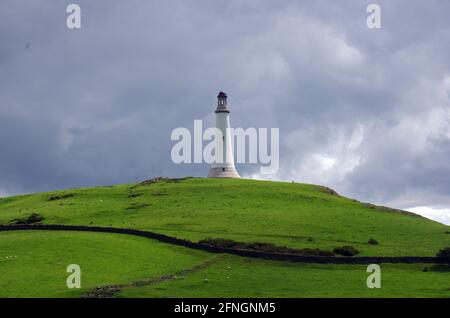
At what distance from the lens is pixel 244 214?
4473 inches

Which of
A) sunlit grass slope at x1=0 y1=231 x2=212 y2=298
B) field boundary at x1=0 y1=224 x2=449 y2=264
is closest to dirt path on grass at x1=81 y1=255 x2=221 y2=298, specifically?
sunlit grass slope at x1=0 y1=231 x2=212 y2=298

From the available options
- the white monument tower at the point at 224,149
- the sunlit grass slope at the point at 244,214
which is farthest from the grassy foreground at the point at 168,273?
the white monument tower at the point at 224,149

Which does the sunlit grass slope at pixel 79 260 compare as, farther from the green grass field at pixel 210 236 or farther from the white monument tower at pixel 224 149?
the white monument tower at pixel 224 149

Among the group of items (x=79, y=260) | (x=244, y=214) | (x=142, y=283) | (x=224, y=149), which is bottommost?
(x=142, y=283)

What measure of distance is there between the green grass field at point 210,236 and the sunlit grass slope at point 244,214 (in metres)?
0.16

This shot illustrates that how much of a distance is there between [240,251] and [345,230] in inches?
801

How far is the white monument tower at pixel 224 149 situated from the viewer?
156375 mm

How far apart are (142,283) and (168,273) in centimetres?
673

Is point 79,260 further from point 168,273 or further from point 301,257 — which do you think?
point 301,257

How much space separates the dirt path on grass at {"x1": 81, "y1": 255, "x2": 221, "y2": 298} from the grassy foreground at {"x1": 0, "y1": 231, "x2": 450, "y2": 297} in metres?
0.20

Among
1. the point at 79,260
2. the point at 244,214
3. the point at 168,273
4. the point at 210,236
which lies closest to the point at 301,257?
the point at 210,236

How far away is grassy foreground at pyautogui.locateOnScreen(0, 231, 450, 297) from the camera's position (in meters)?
69.6
